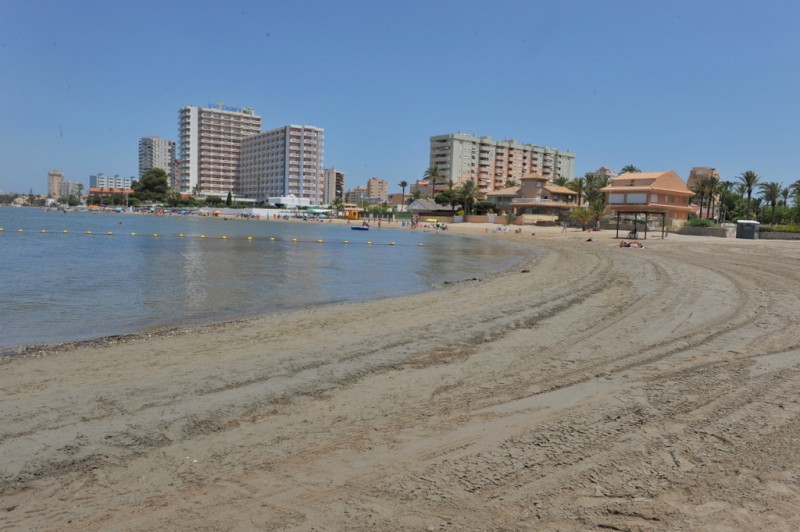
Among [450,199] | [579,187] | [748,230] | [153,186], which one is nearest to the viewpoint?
[748,230]

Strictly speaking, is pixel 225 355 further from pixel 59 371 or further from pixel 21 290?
pixel 21 290

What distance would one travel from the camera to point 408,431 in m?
4.45

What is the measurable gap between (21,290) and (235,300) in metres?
6.21

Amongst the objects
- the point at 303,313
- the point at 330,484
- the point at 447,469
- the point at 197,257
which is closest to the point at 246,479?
the point at 330,484

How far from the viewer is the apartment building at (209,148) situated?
17025 centimetres

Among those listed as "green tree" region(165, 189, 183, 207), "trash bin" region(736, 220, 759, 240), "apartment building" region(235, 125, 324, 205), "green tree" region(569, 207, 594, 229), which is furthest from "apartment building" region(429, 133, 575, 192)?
"trash bin" region(736, 220, 759, 240)

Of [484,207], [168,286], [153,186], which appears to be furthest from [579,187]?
[153,186]

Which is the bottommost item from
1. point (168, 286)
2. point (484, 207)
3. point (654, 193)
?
point (168, 286)

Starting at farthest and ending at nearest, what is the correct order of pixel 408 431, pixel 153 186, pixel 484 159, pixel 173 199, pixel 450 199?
pixel 153 186
pixel 173 199
pixel 484 159
pixel 450 199
pixel 408 431

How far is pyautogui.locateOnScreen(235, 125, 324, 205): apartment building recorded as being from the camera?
6348 inches

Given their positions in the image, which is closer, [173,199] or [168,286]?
[168,286]

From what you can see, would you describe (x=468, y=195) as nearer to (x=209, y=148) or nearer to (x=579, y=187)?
(x=579, y=187)

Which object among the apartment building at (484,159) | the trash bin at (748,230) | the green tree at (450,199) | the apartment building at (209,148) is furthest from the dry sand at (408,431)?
the apartment building at (209,148)

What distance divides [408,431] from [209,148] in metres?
184
